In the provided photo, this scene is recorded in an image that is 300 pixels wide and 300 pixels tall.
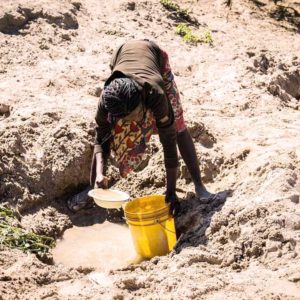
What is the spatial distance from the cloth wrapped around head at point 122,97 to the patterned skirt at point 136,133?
0.38 metres

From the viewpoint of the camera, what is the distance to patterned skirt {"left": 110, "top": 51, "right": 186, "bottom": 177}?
3309 mm

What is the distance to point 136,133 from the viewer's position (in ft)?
11.0

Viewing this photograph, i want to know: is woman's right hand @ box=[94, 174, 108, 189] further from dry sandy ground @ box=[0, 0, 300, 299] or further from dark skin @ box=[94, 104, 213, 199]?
dry sandy ground @ box=[0, 0, 300, 299]

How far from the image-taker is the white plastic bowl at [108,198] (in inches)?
116

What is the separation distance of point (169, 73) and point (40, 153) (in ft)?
4.05

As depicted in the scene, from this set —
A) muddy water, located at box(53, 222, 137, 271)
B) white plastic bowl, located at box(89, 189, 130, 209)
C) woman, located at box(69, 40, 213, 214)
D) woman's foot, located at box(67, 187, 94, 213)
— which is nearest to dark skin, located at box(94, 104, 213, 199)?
woman, located at box(69, 40, 213, 214)

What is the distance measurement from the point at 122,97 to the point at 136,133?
590mm

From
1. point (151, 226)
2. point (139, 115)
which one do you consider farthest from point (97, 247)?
point (139, 115)

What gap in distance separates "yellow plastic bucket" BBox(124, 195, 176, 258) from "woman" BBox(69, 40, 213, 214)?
0.12m

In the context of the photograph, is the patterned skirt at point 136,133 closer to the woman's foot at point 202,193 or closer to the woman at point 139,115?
the woman at point 139,115

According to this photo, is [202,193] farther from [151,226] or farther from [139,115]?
[139,115]

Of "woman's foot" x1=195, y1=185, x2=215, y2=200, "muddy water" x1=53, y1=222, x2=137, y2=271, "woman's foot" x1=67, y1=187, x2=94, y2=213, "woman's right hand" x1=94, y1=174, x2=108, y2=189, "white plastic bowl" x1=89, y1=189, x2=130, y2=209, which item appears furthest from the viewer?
"woman's foot" x1=67, y1=187, x2=94, y2=213

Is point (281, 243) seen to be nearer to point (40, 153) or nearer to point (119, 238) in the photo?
point (119, 238)

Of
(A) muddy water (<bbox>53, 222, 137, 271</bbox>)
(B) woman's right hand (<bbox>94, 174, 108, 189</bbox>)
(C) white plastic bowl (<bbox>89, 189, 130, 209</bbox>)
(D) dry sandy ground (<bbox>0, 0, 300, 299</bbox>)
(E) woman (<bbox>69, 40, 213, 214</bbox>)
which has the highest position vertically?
(E) woman (<bbox>69, 40, 213, 214</bbox>)
